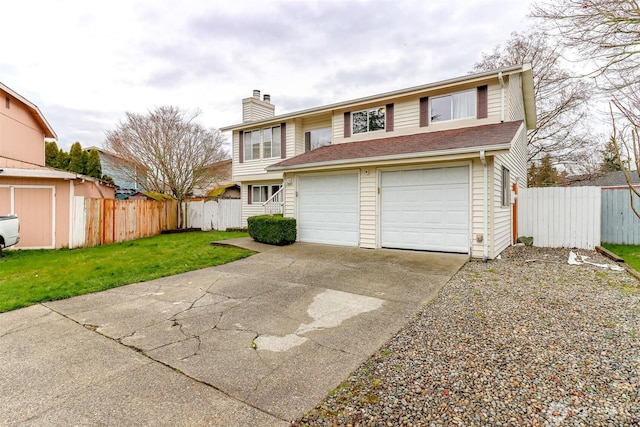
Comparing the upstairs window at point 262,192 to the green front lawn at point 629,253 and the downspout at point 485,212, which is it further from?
the green front lawn at point 629,253

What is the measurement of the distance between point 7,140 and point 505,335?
18.2 meters

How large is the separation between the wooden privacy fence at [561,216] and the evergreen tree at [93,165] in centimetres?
2434

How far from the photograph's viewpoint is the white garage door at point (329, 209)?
9977 mm

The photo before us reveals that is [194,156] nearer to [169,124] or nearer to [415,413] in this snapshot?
[169,124]

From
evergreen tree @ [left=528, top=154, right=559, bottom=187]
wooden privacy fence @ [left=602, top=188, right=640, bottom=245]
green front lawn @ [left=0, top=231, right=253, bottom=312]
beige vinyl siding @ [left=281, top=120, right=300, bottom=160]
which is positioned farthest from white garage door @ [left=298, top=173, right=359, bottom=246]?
evergreen tree @ [left=528, top=154, right=559, bottom=187]

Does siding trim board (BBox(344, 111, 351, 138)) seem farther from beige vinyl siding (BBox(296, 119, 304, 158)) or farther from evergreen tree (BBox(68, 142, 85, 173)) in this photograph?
evergreen tree (BBox(68, 142, 85, 173))

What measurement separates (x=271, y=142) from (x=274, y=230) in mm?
7250

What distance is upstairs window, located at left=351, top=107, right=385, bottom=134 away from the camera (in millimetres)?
12094

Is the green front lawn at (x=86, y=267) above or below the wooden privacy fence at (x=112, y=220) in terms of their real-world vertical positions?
below

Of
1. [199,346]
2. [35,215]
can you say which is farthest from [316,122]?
[199,346]

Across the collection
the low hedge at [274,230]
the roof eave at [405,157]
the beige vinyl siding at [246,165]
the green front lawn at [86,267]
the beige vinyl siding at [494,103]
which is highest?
the beige vinyl siding at [494,103]

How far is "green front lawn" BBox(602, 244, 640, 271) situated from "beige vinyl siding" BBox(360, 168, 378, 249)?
19.6 feet

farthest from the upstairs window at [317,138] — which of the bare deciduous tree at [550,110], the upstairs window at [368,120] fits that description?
the bare deciduous tree at [550,110]

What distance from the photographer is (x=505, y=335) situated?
3621 mm
